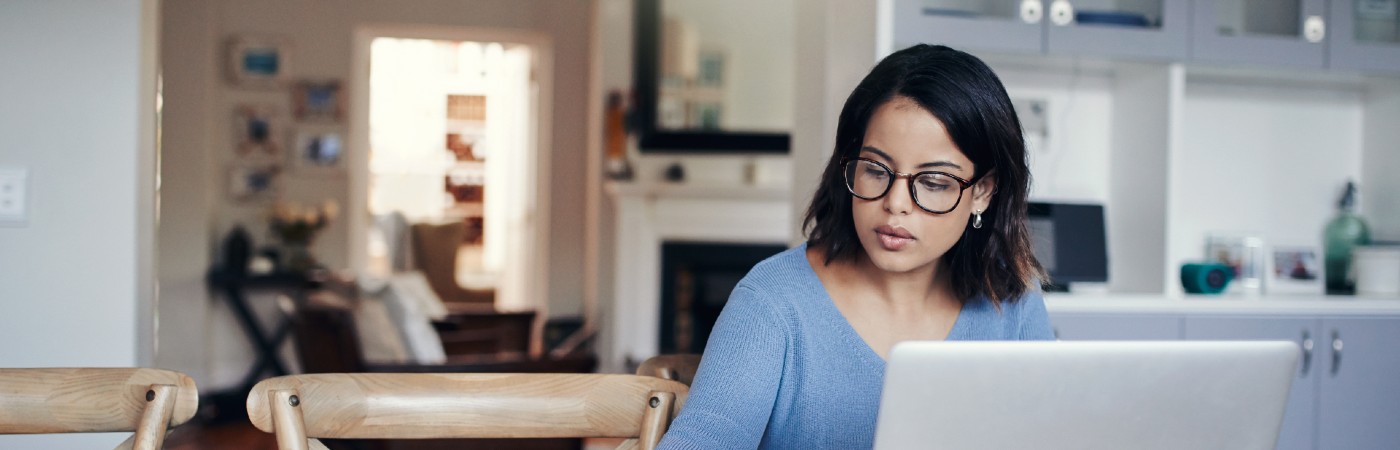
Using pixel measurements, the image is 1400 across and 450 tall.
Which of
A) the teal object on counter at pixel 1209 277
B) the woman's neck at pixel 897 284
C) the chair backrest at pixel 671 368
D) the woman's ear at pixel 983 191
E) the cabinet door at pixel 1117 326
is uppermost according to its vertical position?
the woman's ear at pixel 983 191

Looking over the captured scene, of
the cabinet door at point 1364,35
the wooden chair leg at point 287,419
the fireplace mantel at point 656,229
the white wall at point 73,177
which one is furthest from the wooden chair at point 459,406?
the fireplace mantel at point 656,229

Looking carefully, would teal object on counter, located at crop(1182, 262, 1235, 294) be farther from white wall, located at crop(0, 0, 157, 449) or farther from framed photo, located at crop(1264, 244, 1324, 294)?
white wall, located at crop(0, 0, 157, 449)

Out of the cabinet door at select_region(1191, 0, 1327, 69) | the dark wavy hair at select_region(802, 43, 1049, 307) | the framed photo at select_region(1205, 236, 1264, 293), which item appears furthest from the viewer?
the framed photo at select_region(1205, 236, 1264, 293)

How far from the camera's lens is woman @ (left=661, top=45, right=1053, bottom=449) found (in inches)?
49.8

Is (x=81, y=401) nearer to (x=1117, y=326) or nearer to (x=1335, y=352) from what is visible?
(x=1117, y=326)

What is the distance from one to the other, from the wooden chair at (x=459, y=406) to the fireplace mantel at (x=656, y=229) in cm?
382

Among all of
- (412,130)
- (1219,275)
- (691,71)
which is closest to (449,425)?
(1219,275)

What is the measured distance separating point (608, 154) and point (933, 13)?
3.17 meters

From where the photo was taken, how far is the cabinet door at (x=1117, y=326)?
2.63m

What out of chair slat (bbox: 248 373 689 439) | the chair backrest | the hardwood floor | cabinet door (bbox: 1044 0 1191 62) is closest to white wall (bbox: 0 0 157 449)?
chair slat (bbox: 248 373 689 439)

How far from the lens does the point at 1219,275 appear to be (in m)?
2.84

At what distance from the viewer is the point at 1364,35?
2.95 meters

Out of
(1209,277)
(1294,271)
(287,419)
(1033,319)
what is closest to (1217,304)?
(1209,277)

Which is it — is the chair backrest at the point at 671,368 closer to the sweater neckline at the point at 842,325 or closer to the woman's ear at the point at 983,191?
the sweater neckline at the point at 842,325
